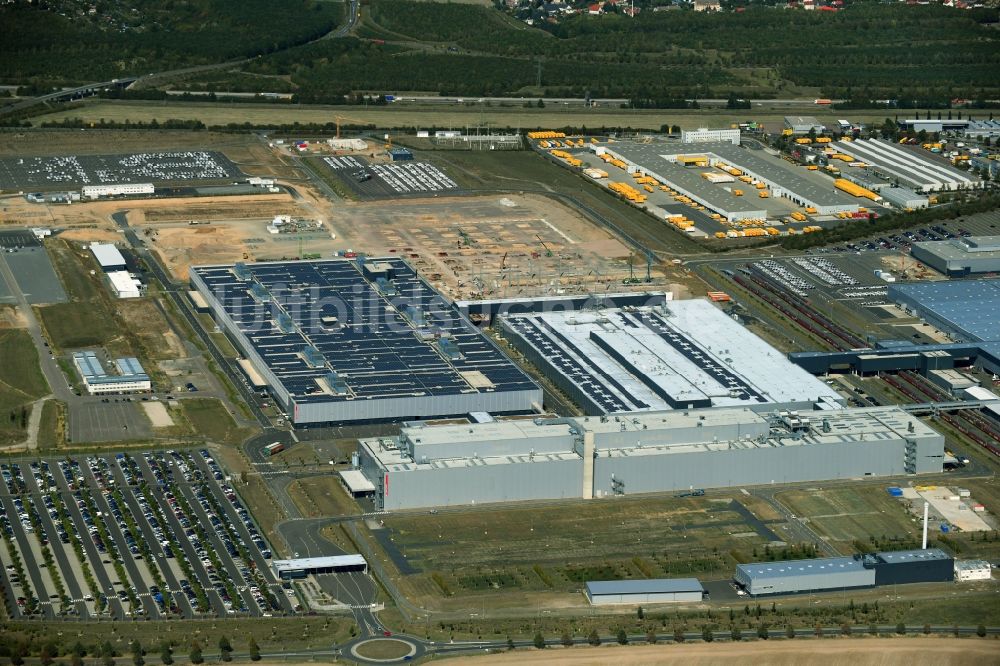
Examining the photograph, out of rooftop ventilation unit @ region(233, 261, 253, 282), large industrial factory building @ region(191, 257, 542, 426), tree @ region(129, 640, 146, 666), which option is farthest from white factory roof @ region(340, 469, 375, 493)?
rooftop ventilation unit @ region(233, 261, 253, 282)

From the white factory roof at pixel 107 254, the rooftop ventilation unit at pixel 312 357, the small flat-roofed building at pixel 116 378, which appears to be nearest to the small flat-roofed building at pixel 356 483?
the rooftop ventilation unit at pixel 312 357

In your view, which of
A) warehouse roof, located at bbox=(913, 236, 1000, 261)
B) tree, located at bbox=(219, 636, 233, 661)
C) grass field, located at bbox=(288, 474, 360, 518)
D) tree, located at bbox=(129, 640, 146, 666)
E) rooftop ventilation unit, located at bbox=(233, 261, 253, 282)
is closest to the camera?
tree, located at bbox=(129, 640, 146, 666)

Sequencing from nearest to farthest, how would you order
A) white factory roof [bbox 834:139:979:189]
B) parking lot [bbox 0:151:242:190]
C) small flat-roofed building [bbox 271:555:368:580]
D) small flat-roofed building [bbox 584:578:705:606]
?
1. small flat-roofed building [bbox 584:578:705:606]
2. small flat-roofed building [bbox 271:555:368:580]
3. parking lot [bbox 0:151:242:190]
4. white factory roof [bbox 834:139:979:189]

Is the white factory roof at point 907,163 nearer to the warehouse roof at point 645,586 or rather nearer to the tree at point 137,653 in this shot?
the warehouse roof at point 645,586

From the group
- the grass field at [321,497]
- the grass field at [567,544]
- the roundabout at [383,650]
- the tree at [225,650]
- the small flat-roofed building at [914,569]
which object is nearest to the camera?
the tree at [225,650]

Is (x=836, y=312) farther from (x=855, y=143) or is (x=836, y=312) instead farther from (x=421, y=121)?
(x=421, y=121)

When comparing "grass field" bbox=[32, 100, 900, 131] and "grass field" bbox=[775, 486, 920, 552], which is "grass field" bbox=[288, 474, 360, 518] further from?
"grass field" bbox=[32, 100, 900, 131]

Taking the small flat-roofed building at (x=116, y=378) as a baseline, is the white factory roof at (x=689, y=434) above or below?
above
